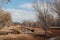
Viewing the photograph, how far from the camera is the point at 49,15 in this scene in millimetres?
35000

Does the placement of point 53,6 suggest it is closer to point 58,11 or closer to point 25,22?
point 58,11

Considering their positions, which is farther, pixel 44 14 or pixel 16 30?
pixel 16 30

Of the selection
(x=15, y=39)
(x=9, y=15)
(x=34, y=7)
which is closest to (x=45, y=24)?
(x=34, y=7)

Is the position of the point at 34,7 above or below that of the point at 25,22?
above

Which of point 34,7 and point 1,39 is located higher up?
point 34,7

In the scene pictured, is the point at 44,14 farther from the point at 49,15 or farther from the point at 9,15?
the point at 9,15

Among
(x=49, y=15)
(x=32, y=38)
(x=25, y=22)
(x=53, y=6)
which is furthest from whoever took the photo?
(x=25, y=22)

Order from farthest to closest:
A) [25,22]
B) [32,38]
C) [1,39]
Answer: [25,22] → [32,38] → [1,39]

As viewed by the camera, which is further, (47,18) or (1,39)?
(47,18)

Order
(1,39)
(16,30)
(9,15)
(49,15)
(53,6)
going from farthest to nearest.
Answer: (9,15) < (16,30) < (49,15) < (53,6) < (1,39)

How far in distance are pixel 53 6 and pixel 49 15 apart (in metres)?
4.65

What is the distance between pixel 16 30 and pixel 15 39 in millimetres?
9751

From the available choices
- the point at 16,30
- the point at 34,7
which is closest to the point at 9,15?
the point at 16,30

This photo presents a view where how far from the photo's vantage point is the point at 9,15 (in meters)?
42.5
